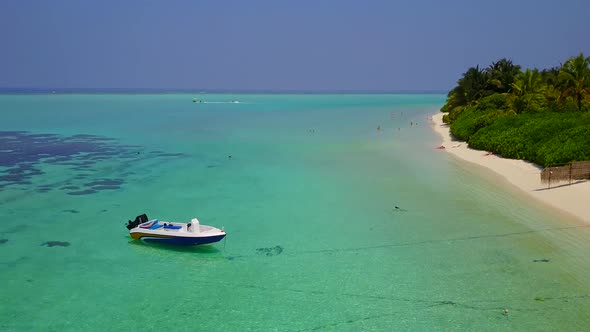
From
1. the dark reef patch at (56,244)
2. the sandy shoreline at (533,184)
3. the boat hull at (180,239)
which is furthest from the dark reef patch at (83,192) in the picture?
the sandy shoreline at (533,184)

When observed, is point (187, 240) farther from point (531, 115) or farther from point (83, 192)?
point (531, 115)

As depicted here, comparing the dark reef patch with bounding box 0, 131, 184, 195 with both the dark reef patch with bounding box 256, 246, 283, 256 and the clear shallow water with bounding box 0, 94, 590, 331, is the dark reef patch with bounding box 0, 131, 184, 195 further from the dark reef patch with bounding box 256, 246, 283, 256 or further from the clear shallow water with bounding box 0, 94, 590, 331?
the dark reef patch with bounding box 256, 246, 283, 256

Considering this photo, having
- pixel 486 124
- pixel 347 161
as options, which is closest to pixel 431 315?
pixel 347 161

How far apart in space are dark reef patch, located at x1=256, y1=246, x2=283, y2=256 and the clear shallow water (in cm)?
12

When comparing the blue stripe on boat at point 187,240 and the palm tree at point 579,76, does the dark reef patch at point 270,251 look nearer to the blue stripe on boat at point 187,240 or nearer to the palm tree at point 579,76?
the blue stripe on boat at point 187,240

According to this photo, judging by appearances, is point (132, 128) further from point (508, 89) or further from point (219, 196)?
point (508, 89)

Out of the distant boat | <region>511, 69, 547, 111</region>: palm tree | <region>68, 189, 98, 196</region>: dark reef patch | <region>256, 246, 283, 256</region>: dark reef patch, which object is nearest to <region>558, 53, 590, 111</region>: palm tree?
<region>511, 69, 547, 111</region>: palm tree

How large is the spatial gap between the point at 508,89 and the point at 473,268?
51044 mm

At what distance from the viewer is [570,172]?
90.4ft

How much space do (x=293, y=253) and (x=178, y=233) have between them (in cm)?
502

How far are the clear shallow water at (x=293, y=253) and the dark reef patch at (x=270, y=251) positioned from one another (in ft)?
0.40

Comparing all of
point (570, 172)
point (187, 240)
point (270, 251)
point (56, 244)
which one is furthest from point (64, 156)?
point (570, 172)

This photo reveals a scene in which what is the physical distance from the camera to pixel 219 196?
30.4m

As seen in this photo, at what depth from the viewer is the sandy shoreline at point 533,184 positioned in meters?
24.9
